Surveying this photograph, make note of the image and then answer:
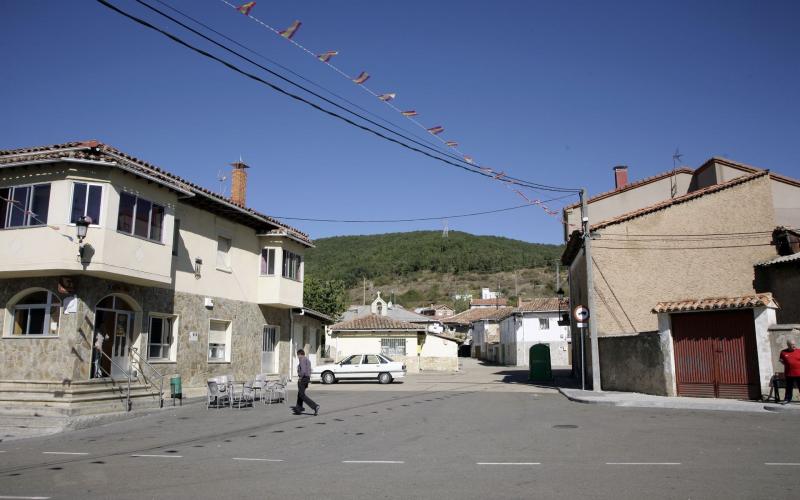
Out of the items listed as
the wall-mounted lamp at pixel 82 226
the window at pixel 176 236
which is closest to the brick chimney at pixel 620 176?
the window at pixel 176 236

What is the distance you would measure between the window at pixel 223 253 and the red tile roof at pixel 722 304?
51.4ft

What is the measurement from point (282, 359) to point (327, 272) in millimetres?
86900

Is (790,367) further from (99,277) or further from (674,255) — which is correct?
(99,277)

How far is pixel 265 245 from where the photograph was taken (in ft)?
88.2

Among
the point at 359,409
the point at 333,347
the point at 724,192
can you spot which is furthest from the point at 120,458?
the point at 333,347

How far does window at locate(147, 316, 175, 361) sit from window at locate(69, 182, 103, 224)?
173 inches

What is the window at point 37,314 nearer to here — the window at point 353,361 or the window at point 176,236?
the window at point 176,236

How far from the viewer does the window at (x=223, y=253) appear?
78.2ft

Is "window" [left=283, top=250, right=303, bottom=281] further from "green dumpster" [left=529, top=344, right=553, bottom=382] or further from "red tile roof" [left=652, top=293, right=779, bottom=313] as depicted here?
"red tile roof" [left=652, top=293, right=779, bottom=313]

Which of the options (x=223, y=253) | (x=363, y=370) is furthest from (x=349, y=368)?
(x=223, y=253)

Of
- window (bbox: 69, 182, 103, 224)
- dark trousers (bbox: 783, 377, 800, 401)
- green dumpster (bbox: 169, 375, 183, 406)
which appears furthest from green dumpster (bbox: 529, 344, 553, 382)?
window (bbox: 69, 182, 103, 224)

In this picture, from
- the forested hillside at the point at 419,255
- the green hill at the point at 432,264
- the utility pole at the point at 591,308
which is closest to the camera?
the utility pole at the point at 591,308

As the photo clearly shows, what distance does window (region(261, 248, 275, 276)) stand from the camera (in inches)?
1051

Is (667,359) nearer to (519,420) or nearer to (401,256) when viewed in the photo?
(519,420)
